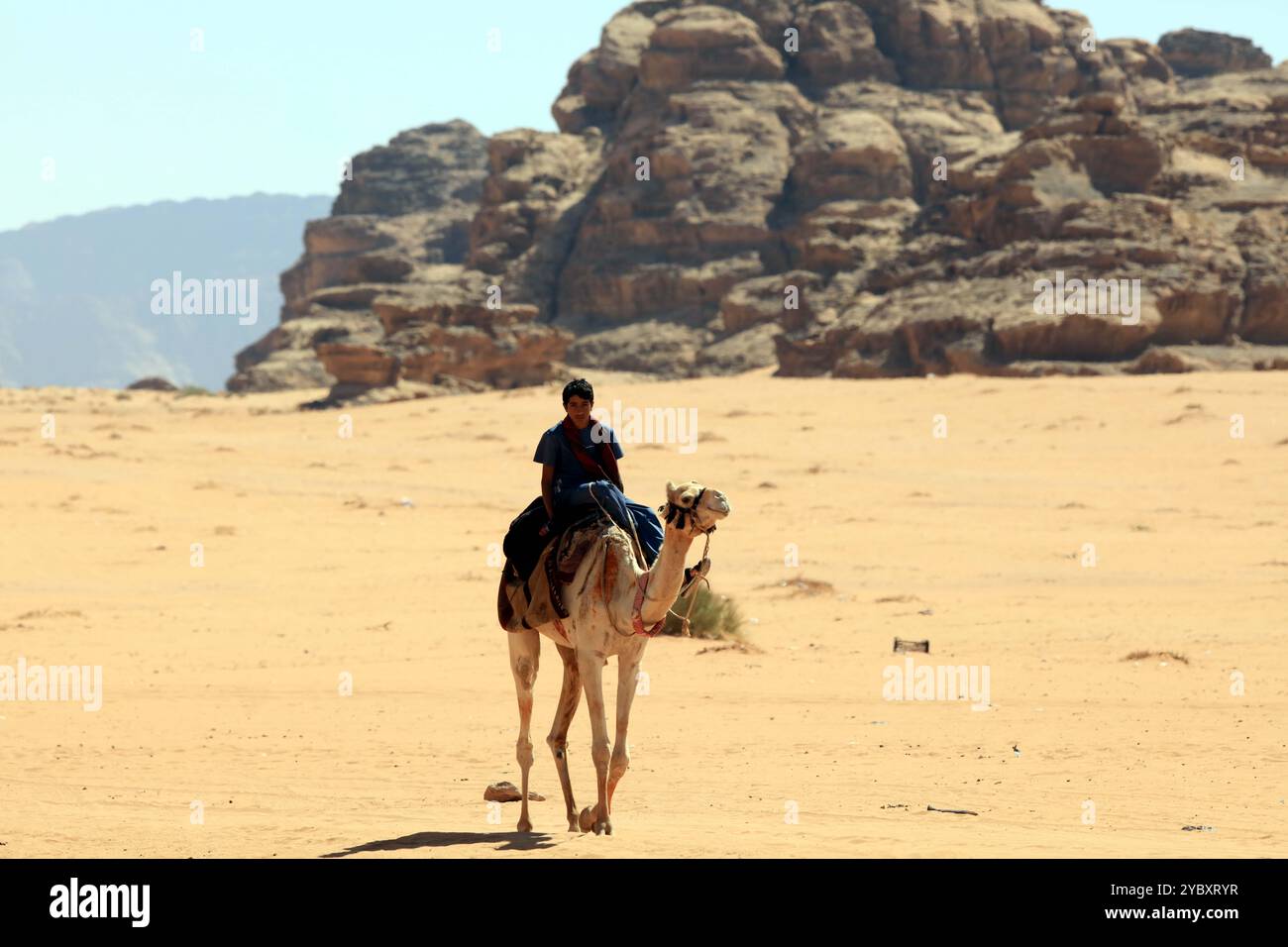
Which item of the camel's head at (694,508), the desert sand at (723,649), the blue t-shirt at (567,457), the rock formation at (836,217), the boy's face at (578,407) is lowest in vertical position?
the desert sand at (723,649)

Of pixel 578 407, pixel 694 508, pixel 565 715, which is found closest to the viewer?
pixel 694 508

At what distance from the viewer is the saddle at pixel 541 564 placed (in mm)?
8750

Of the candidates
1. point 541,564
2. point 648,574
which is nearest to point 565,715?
point 541,564

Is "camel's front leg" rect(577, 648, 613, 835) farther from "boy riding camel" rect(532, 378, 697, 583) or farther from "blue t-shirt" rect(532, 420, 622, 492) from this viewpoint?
"blue t-shirt" rect(532, 420, 622, 492)

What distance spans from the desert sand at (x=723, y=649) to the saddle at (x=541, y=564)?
3.81 ft

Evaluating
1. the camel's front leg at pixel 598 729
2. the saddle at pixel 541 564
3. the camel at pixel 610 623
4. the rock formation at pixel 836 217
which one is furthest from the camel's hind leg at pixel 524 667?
the rock formation at pixel 836 217

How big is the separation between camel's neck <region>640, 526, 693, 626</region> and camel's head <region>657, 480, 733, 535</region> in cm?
6

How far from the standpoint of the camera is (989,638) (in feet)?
54.6

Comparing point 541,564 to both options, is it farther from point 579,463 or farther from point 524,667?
point 524,667

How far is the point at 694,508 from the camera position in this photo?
308 inches

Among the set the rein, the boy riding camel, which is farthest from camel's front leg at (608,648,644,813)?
the boy riding camel

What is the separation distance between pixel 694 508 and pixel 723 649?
856 centimetres

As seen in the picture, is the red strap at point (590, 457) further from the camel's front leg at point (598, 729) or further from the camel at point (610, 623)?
the camel's front leg at point (598, 729)

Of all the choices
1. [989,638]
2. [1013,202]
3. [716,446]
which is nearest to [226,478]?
[716,446]
